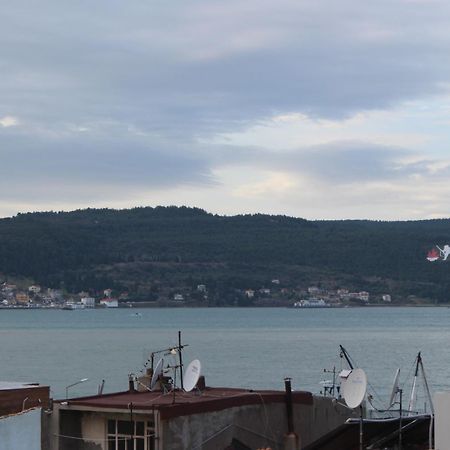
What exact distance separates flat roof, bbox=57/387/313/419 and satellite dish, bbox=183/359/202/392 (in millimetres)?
267

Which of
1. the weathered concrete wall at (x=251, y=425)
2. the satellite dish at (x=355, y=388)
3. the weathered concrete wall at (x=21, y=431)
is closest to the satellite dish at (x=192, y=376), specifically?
the weathered concrete wall at (x=251, y=425)

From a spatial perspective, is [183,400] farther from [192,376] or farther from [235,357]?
[235,357]

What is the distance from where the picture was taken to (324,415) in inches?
1259

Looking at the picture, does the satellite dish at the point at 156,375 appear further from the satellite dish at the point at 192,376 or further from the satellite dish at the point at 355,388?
the satellite dish at the point at 355,388

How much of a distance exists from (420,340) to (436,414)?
15464 centimetres

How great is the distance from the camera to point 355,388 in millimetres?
29391

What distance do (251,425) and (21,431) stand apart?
5235 millimetres

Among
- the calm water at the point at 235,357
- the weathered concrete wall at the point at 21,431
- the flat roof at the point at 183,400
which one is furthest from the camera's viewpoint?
the calm water at the point at 235,357

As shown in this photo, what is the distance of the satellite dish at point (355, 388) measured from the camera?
29297 millimetres

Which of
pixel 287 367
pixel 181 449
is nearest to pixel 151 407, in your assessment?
pixel 181 449

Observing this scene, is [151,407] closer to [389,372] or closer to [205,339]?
[389,372]

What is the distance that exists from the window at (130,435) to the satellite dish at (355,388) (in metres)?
4.93

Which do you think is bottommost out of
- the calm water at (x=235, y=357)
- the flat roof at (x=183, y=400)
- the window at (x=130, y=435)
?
the calm water at (x=235, y=357)

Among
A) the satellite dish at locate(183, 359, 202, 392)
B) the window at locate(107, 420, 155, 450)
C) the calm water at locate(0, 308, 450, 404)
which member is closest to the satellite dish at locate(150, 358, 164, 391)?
the satellite dish at locate(183, 359, 202, 392)
